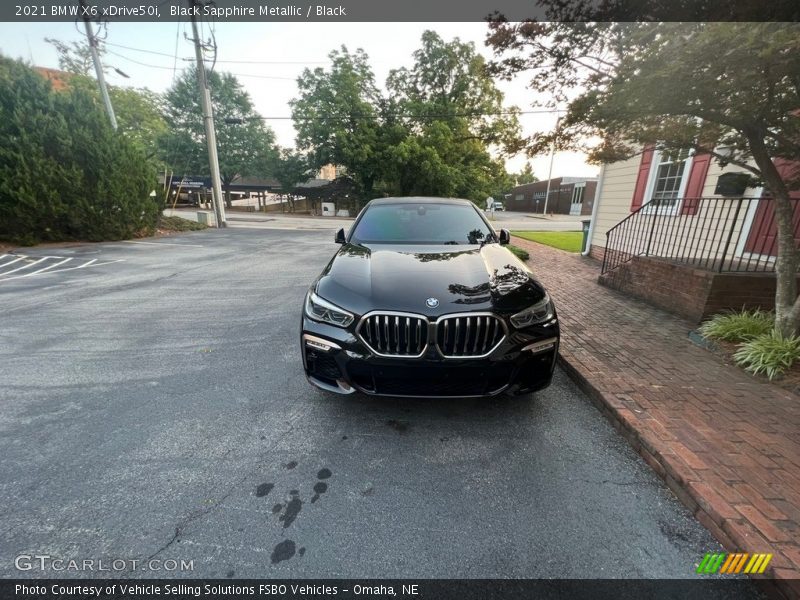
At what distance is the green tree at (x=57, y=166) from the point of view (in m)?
10.2

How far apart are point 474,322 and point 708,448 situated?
1.69 metres

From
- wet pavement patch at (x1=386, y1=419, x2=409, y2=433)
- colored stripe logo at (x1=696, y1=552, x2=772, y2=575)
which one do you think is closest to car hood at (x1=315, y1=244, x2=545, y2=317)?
wet pavement patch at (x1=386, y1=419, x2=409, y2=433)

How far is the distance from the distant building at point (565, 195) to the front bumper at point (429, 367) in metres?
38.1

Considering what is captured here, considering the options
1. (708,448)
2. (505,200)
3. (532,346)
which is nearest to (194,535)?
(532,346)

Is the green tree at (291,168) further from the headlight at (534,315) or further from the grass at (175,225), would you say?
the headlight at (534,315)

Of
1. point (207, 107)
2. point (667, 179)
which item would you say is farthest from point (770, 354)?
point (207, 107)

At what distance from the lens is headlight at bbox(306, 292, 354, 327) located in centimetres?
225

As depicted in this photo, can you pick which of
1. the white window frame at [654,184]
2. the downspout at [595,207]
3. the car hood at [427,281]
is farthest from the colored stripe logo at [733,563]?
the downspout at [595,207]

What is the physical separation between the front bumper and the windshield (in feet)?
4.64

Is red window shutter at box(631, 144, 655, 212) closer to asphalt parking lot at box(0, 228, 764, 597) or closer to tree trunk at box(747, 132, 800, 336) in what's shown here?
tree trunk at box(747, 132, 800, 336)

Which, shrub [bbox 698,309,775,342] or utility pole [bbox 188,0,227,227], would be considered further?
utility pole [bbox 188,0,227,227]

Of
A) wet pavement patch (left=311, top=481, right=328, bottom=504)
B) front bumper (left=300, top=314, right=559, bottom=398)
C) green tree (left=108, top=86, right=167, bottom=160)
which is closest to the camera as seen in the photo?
wet pavement patch (left=311, top=481, right=328, bottom=504)

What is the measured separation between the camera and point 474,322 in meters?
2.16

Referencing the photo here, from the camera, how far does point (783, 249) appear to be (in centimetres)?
350
